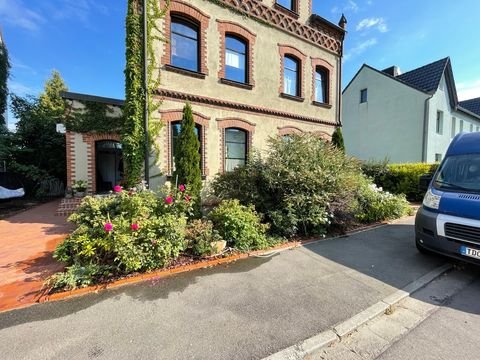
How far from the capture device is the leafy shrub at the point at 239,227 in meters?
4.86

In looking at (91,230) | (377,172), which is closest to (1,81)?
→ (91,230)

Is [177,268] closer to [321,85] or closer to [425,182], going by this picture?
[425,182]

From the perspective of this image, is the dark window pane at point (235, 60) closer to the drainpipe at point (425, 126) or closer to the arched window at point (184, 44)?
the arched window at point (184, 44)

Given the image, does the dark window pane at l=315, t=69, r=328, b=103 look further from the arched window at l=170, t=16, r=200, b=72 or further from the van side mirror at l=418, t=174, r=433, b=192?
the van side mirror at l=418, t=174, r=433, b=192

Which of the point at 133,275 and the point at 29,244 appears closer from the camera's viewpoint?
the point at 133,275

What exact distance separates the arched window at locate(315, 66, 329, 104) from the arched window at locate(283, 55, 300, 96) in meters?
1.35

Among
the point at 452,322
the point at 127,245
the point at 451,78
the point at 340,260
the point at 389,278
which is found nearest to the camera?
the point at 452,322

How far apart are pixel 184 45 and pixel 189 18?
842 millimetres

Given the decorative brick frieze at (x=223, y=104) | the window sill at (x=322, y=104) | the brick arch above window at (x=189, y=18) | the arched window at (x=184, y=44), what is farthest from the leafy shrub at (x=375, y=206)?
the arched window at (x=184, y=44)

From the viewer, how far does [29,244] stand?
5.04 meters

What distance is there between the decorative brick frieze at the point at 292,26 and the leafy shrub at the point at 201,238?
306 inches

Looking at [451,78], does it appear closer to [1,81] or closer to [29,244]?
[29,244]

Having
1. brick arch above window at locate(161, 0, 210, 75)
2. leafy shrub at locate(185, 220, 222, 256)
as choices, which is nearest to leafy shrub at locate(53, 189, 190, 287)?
leafy shrub at locate(185, 220, 222, 256)

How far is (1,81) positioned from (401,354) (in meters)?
17.7
